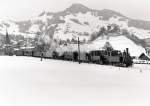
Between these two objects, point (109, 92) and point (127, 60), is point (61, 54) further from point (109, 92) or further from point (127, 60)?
point (109, 92)

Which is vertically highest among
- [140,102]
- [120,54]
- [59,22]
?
[59,22]

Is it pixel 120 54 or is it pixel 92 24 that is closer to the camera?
pixel 120 54

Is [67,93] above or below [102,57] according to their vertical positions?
below

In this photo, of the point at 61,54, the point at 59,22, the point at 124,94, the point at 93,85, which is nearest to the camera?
the point at 124,94

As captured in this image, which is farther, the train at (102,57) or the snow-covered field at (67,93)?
the train at (102,57)

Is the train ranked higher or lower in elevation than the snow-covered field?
higher

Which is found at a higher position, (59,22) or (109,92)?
(59,22)

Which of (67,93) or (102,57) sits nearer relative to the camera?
(67,93)

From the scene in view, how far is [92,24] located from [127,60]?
1365cm

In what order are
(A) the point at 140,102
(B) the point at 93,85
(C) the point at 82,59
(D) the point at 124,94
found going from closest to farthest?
(A) the point at 140,102, (D) the point at 124,94, (B) the point at 93,85, (C) the point at 82,59

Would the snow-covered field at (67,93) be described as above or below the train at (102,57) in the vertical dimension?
below

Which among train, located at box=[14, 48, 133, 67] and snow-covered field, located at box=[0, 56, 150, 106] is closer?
snow-covered field, located at box=[0, 56, 150, 106]

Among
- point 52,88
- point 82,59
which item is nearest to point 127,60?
point 82,59

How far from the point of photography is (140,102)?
1304cm
